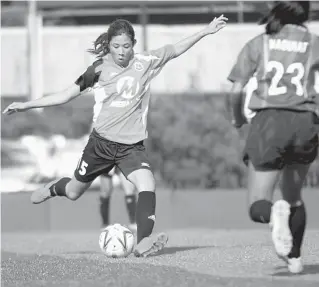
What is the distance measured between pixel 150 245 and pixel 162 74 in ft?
22.2

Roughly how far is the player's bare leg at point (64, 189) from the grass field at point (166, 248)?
48 centimetres

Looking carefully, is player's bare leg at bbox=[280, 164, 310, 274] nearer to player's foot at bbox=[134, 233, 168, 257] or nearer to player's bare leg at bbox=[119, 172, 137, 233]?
player's foot at bbox=[134, 233, 168, 257]

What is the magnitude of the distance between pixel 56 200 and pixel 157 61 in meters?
5.76

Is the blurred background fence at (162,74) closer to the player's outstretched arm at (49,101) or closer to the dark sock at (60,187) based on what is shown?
the dark sock at (60,187)

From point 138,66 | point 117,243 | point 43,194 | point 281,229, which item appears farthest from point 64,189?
point 281,229

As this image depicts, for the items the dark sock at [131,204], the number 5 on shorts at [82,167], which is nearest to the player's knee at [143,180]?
the number 5 on shorts at [82,167]

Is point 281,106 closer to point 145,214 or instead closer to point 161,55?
point 145,214

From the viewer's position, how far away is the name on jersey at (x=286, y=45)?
23.8ft

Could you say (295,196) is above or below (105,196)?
above

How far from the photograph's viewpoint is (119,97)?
9.19m

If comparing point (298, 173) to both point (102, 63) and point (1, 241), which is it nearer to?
point (102, 63)

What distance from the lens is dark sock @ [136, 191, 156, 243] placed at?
8.98 meters

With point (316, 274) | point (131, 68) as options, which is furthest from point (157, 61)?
point (316, 274)

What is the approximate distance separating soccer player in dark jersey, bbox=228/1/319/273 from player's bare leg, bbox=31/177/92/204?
240 cm
